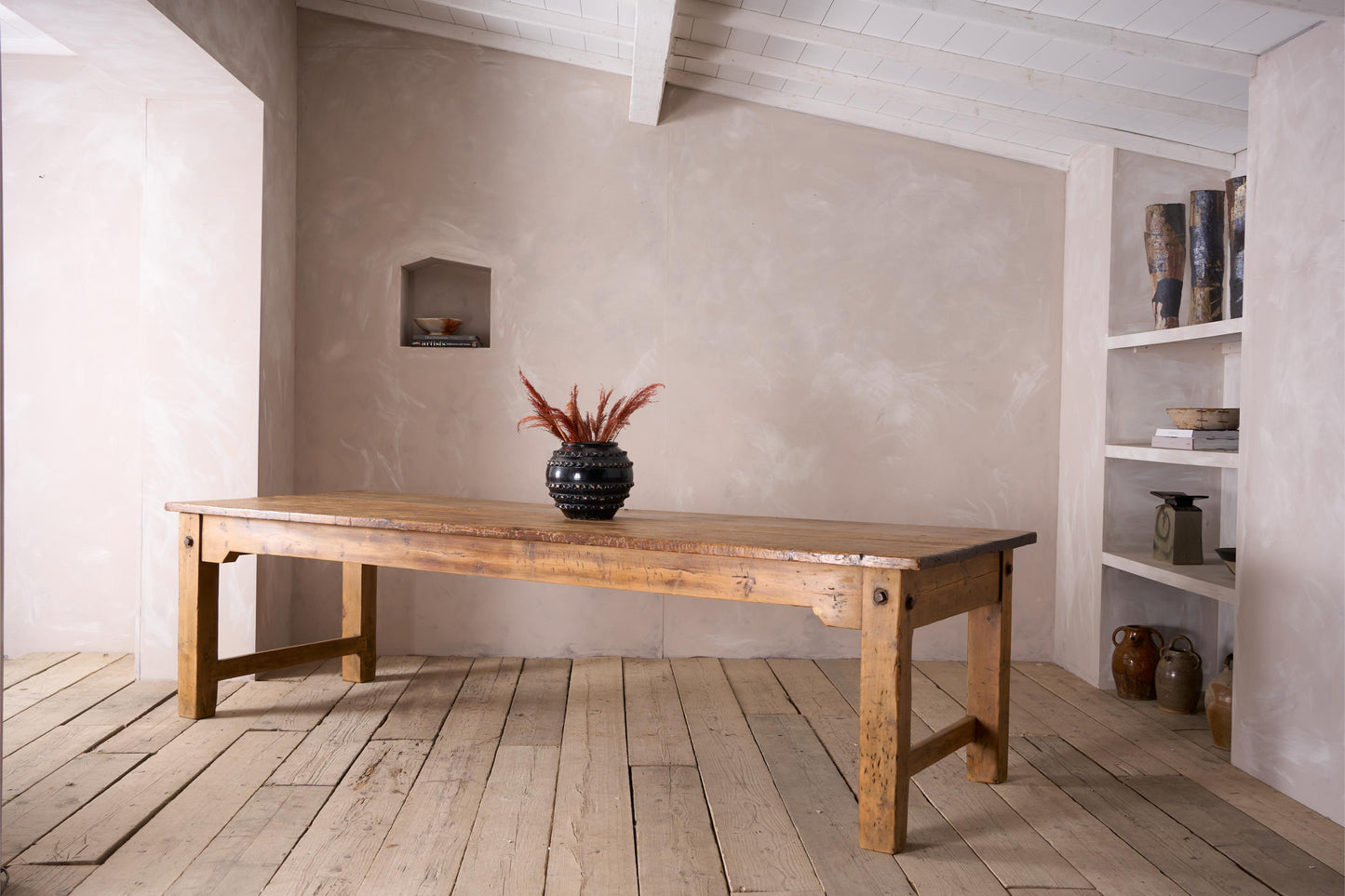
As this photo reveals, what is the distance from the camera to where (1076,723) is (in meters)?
3.38

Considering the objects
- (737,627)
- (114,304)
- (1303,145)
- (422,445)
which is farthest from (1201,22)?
(114,304)

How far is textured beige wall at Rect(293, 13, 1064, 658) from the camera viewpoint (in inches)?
169

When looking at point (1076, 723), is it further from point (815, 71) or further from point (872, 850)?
point (815, 71)

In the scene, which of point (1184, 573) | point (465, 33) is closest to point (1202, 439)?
point (1184, 573)

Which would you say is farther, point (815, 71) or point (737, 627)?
point (737, 627)

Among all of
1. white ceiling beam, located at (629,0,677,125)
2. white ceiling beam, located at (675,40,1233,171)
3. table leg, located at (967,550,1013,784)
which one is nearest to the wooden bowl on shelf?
white ceiling beam, located at (675,40,1233,171)

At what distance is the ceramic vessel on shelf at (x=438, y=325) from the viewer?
430 centimetres

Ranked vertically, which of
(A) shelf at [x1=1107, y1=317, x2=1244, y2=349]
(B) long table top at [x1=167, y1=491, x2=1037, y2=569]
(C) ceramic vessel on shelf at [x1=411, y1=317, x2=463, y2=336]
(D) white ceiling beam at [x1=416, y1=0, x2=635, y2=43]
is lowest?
(B) long table top at [x1=167, y1=491, x2=1037, y2=569]

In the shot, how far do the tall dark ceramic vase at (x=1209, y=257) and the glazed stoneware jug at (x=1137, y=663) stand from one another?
1.24 metres

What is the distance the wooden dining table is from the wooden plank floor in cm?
18

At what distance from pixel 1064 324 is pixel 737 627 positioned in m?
2.02

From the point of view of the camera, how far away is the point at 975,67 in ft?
11.2

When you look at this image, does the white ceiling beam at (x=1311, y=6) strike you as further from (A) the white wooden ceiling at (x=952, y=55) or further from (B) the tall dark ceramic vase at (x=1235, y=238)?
(B) the tall dark ceramic vase at (x=1235, y=238)

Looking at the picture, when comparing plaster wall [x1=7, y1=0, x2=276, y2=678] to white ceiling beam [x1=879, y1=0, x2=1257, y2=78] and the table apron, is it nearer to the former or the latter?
the table apron
